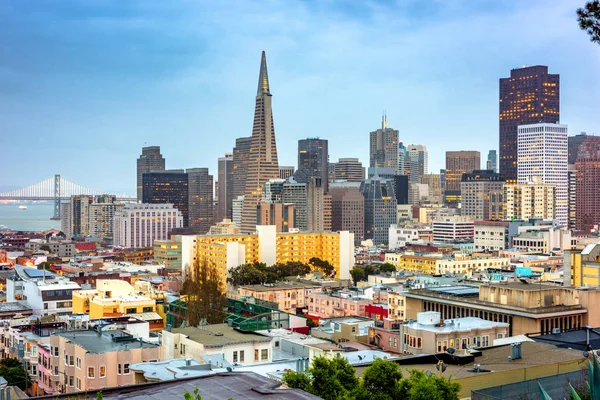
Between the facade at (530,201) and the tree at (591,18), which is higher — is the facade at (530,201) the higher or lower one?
the lower one

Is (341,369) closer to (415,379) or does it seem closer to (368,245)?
(415,379)

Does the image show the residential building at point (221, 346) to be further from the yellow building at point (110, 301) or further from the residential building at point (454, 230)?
the residential building at point (454, 230)

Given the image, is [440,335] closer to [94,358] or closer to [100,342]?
[100,342]

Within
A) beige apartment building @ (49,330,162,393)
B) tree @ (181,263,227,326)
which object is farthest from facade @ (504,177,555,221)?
beige apartment building @ (49,330,162,393)

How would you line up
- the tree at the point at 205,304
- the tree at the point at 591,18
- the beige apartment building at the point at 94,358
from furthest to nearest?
the tree at the point at 205,304 < the beige apartment building at the point at 94,358 < the tree at the point at 591,18

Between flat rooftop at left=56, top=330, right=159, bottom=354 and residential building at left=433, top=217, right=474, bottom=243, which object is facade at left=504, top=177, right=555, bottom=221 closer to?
residential building at left=433, top=217, right=474, bottom=243

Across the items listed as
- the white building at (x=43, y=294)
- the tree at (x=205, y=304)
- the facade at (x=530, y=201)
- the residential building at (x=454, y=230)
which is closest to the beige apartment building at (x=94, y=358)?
the tree at (x=205, y=304)

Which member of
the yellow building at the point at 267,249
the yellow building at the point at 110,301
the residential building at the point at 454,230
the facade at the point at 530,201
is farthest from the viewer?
the facade at the point at 530,201
